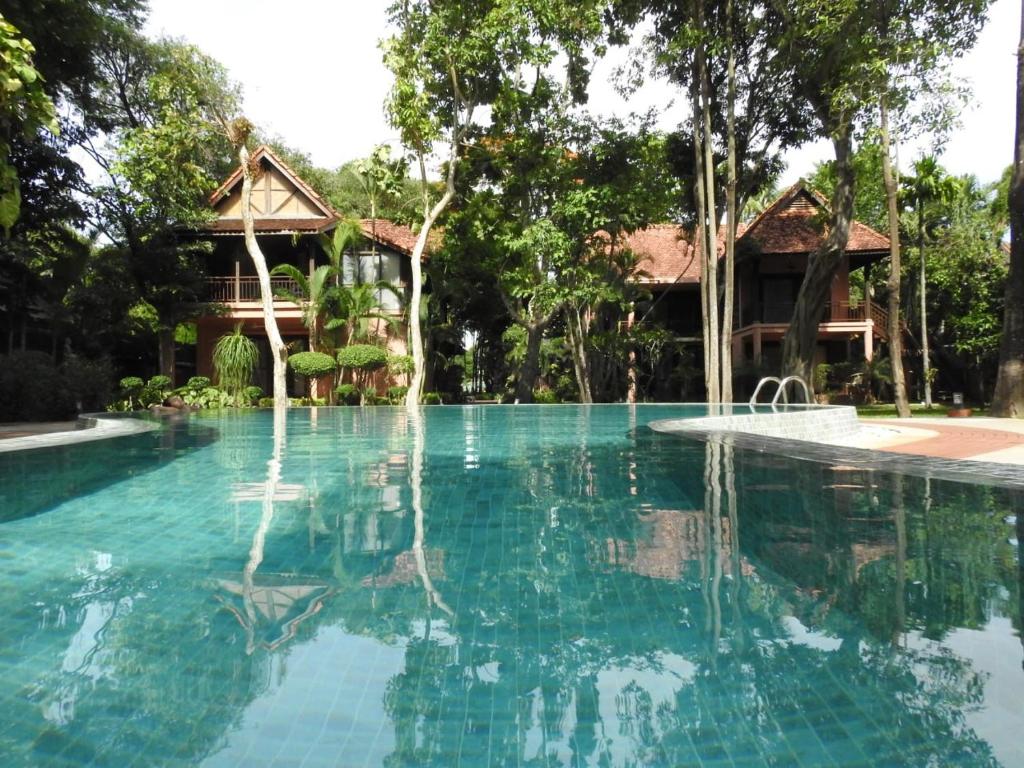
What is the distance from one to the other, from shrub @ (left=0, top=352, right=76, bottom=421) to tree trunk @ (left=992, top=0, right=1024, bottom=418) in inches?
704

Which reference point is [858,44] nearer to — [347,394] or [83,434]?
[347,394]

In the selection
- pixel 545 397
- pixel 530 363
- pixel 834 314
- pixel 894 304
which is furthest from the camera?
pixel 834 314

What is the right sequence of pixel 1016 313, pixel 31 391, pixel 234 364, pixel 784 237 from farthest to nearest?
pixel 784 237
pixel 234 364
pixel 1016 313
pixel 31 391

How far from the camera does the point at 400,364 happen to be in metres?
18.8

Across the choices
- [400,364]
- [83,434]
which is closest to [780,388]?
[400,364]

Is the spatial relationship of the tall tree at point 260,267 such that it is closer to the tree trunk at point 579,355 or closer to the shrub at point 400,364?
the shrub at point 400,364

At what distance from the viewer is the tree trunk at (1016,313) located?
44.8ft

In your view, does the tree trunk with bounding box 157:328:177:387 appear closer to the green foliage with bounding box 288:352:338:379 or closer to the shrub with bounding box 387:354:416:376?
the green foliage with bounding box 288:352:338:379

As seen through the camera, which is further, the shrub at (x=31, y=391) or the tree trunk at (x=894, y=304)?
the tree trunk at (x=894, y=304)

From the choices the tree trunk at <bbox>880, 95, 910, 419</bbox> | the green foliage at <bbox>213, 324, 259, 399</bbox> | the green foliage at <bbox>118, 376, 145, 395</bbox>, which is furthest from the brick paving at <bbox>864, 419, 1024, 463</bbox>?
the green foliage at <bbox>118, 376, 145, 395</bbox>

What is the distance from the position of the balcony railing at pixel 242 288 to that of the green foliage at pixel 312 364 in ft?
9.64

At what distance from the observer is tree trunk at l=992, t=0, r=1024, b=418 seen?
13.7 meters

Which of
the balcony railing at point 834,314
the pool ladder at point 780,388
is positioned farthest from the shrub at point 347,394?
the balcony railing at point 834,314

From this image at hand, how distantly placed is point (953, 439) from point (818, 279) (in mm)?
8958
